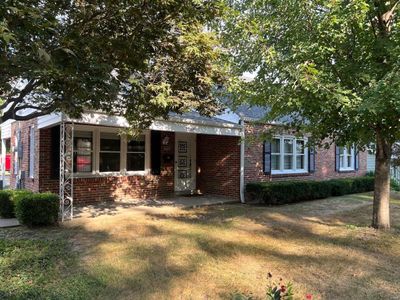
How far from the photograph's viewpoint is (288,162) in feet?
54.3

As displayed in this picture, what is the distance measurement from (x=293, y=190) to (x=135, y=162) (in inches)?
221

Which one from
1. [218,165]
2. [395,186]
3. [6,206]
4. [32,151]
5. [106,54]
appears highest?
[106,54]

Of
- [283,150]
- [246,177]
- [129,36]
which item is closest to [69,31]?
[129,36]

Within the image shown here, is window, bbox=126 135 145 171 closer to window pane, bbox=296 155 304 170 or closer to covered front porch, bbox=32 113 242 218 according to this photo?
covered front porch, bbox=32 113 242 218

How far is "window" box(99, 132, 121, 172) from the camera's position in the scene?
12773 mm

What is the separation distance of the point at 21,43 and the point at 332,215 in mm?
9635

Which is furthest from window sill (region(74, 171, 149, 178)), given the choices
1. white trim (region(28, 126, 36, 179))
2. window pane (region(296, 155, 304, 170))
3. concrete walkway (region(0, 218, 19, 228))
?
window pane (region(296, 155, 304, 170))

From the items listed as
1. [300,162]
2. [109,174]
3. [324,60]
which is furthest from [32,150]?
[300,162]

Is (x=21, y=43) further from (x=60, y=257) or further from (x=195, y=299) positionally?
(x=60, y=257)

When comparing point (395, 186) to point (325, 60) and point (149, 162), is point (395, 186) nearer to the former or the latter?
point (149, 162)

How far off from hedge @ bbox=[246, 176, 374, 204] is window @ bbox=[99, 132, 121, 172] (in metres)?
4.62

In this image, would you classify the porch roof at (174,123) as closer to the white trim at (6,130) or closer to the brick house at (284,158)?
the brick house at (284,158)

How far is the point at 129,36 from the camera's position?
5.75m

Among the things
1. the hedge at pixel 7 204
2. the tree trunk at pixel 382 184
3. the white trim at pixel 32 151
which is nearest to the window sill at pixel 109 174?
the white trim at pixel 32 151
